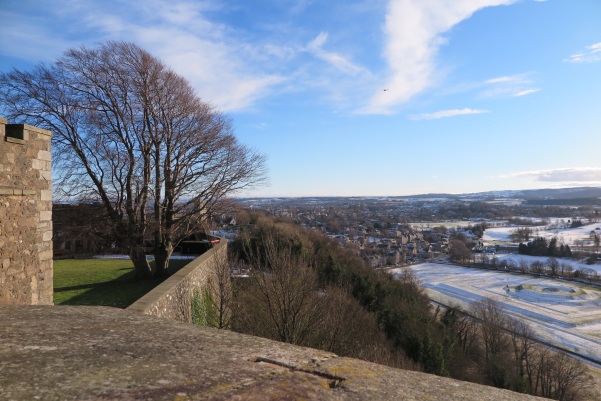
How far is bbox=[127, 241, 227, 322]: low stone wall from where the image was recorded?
325 inches

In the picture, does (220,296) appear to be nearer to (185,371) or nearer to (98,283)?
(98,283)

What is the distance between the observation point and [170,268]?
16.7 meters

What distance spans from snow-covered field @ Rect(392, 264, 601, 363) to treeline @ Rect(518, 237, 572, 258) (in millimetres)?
22802

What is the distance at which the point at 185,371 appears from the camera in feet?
8.20

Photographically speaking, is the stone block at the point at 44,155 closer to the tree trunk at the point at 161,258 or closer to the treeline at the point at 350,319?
the treeline at the point at 350,319

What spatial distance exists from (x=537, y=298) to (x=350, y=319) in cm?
4768

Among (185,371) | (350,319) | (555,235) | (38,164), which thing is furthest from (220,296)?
(555,235)

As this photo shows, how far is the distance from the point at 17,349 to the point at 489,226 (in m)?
150

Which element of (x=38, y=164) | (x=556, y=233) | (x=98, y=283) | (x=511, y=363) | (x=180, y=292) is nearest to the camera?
(x=38, y=164)

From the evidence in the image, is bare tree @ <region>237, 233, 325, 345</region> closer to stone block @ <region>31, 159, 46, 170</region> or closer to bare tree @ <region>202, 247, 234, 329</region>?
bare tree @ <region>202, 247, 234, 329</region>

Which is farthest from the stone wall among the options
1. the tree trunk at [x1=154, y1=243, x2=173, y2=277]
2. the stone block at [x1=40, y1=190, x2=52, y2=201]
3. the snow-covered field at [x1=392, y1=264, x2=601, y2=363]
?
the snow-covered field at [x1=392, y1=264, x2=601, y2=363]

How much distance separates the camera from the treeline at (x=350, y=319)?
39.5ft

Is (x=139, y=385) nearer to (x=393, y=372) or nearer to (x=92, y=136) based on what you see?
(x=393, y=372)

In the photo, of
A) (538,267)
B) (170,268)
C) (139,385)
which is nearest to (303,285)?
(170,268)
